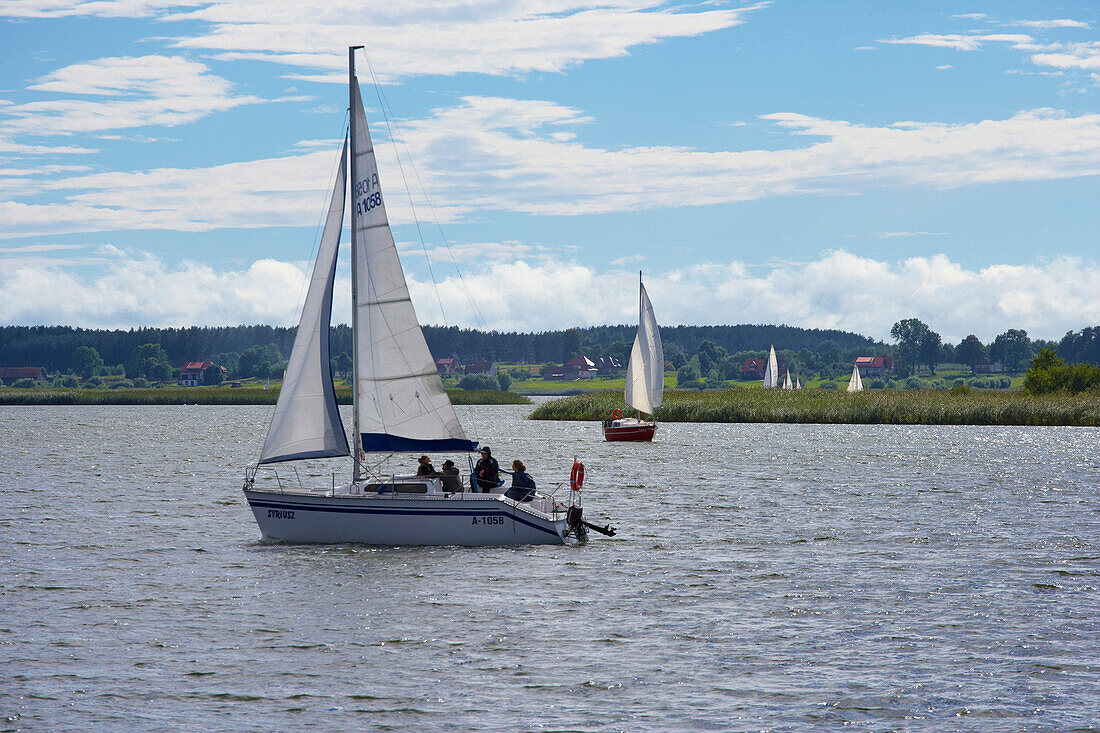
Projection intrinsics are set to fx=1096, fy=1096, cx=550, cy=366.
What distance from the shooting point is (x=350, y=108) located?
27.9 metres

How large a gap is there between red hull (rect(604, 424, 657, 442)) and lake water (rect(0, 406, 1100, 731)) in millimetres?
30457

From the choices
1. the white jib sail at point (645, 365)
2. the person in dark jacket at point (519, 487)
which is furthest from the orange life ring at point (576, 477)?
the white jib sail at point (645, 365)

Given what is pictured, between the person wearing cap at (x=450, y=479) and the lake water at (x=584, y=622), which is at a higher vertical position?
the person wearing cap at (x=450, y=479)

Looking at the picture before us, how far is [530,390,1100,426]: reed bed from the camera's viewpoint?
79.6m

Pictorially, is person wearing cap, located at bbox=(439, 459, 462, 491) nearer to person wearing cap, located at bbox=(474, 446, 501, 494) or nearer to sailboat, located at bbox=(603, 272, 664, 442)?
person wearing cap, located at bbox=(474, 446, 501, 494)

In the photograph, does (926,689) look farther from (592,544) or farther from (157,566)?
(157,566)

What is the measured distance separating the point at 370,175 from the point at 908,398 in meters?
68.9

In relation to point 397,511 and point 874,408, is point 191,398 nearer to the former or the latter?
point 874,408

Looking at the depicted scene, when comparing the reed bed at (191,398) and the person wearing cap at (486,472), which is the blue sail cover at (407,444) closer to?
the person wearing cap at (486,472)

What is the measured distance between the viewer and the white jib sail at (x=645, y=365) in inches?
2817

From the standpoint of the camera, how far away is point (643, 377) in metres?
73.1

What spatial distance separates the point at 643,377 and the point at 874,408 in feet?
72.8

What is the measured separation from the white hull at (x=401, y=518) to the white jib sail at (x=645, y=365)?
43.4 metres

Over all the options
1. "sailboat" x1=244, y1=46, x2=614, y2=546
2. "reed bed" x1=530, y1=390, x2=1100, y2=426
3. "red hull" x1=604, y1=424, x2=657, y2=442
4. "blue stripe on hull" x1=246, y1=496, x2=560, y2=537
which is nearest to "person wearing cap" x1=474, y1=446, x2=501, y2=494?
"sailboat" x1=244, y1=46, x2=614, y2=546
